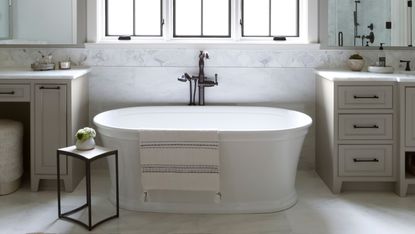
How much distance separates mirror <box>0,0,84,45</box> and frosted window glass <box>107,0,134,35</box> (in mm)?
341

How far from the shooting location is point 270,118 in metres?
4.16

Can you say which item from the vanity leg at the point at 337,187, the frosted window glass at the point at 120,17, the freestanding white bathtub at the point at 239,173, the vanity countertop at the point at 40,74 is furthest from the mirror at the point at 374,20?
the vanity countertop at the point at 40,74

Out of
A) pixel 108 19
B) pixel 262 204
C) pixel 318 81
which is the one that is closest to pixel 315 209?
pixel 262 204

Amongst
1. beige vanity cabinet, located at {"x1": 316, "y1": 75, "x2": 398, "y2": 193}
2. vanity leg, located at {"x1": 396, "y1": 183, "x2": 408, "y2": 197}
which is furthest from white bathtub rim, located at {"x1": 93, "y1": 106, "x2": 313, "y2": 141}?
vanity leg, located at {"x1": 396, "y1": 183, "x2": 408, "y2": 197}

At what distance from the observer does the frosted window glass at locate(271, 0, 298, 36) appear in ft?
14.9

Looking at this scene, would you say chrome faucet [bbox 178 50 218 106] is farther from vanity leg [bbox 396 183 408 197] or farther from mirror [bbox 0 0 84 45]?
vanity leg [bbox 396 183 408 197]

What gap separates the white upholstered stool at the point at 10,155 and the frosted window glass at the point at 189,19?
5.19 ft

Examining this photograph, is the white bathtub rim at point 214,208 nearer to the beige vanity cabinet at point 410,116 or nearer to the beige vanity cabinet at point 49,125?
the beige vanity cabinet at point 49,125

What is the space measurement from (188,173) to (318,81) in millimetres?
1557

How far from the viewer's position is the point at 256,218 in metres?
3.31

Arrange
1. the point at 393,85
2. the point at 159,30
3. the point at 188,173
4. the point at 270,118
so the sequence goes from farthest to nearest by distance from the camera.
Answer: the point at 159,30
the point at 270,118
the point at 393,85
the point at 188,173

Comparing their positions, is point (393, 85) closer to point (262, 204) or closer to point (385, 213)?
point (385, 213)

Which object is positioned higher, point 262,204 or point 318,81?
point 318,81

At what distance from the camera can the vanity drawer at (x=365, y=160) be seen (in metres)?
3.75
